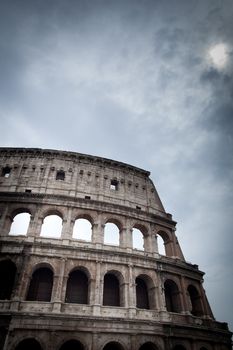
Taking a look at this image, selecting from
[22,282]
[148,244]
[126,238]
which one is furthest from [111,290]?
[22,282]

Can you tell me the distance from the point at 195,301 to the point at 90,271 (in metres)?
9.30

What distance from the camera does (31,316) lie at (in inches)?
542

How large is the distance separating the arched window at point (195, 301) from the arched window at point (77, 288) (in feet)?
28.0

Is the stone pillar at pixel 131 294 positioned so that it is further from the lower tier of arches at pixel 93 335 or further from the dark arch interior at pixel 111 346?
the dark arch interior at pixel 111 346

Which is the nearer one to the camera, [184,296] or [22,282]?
[22,282]

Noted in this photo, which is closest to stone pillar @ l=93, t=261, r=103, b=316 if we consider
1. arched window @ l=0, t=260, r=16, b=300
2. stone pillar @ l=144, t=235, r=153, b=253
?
stone pillar @ l=144, t=235, r=153, b=253

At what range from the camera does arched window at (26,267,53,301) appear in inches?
616

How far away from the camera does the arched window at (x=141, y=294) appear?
1767cm

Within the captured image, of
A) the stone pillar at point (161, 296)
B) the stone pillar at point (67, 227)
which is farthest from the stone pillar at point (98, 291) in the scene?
the stone pillar at point (161, 296)

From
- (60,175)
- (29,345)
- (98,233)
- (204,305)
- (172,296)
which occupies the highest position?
(60,175)

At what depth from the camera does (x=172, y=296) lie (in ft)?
61.8

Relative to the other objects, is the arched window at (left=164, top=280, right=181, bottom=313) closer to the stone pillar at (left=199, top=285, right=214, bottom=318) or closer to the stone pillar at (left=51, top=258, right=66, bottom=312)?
the stone pillar at (left=199, top=285, right=214, bottom=318)

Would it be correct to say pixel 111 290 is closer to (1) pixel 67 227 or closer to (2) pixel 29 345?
(1) pixel 67 227

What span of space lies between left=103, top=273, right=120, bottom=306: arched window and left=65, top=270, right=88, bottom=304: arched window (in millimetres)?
1452
